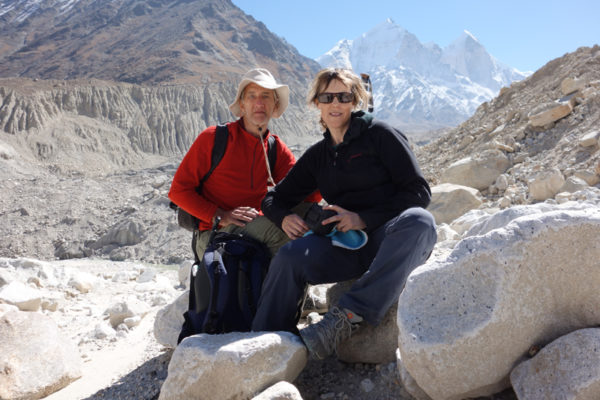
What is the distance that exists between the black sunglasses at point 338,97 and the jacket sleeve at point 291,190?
0.35 m

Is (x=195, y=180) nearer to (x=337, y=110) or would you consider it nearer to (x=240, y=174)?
(x=240, y=174)

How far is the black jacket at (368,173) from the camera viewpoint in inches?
98.8

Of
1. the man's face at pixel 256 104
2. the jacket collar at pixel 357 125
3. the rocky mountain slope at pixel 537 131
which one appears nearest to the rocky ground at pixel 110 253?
the jacket collar at pixel 357 125

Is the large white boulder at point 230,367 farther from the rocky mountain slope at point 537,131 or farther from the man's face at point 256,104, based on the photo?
the rocky mountain slope at point 537,131

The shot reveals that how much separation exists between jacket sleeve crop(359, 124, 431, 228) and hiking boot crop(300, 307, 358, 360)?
0.56m

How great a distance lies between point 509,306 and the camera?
167 centimetres

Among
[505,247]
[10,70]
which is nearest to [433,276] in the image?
[505,247]

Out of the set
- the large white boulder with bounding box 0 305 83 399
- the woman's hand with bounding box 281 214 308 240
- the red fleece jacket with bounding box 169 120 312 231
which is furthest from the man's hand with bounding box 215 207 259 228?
the large white boulder with bounding box 0 305 83 399

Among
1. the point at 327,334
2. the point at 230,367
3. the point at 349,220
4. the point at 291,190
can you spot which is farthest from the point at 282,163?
the point at 230,367

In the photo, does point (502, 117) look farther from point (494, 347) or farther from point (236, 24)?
point (236, 24)

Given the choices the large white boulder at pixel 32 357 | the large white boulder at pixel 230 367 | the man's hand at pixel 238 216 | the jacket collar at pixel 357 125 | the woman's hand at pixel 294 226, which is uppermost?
the jacket collar at pixel 357 125

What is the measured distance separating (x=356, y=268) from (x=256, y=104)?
158 cm

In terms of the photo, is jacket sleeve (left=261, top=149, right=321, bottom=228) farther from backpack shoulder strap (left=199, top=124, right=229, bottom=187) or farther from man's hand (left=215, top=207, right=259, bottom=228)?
backpack shoulder strap (left=199, top=124, right=229, bottom=187)

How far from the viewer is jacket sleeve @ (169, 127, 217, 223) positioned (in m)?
3.18
